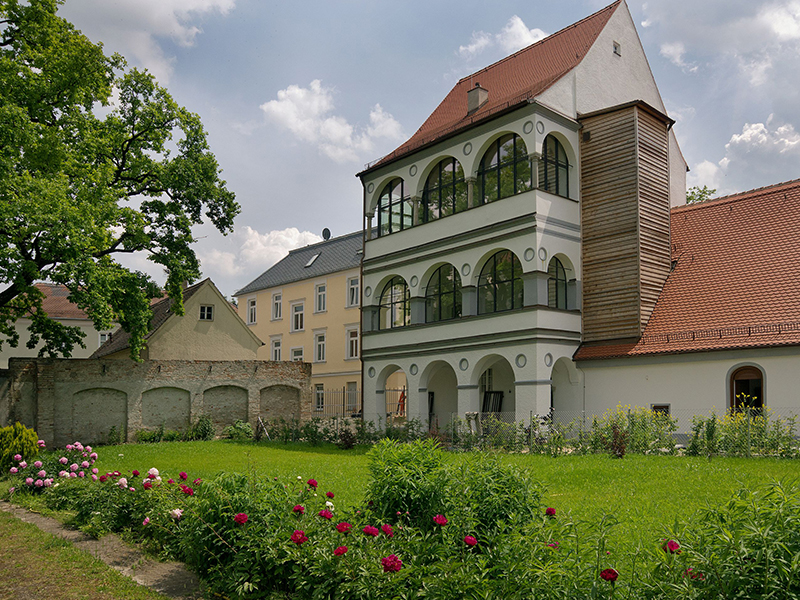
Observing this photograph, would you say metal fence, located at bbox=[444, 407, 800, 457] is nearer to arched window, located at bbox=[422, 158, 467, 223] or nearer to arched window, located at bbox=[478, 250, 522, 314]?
arched window, located at bbox=[478, 250, 522, 314]

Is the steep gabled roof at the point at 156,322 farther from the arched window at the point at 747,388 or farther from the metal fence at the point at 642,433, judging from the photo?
the arched window at the point at 747,388

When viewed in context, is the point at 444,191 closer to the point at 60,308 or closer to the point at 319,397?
the point at 319,397

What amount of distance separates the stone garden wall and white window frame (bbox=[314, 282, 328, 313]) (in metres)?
11.8

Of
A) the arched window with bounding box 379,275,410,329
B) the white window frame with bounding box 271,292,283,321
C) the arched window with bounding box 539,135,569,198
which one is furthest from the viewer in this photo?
the white window frame with bounding box 271,292,283,321

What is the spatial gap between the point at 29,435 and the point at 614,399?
1709 cm

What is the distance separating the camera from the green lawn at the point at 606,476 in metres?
9.25

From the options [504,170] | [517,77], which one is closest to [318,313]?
[517,77]

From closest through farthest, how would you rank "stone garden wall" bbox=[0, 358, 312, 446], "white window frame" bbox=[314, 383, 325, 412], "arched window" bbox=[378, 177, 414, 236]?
1. "stone garden wall" bbox=[0, 358, 312, 446]
2. "arched window" bbox=[378, 177, 414, 236]
3. "white window frame" bbox=[314, 383, 325, 412]

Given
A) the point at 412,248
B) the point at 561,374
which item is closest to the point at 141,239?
the point at 412,248

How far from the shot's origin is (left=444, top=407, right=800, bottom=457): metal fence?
16297mm

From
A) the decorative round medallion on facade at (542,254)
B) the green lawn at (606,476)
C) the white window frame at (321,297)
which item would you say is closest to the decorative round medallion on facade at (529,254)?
the decorative round medallion on facade at (542,254)

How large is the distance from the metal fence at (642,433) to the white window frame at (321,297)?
72.7ft

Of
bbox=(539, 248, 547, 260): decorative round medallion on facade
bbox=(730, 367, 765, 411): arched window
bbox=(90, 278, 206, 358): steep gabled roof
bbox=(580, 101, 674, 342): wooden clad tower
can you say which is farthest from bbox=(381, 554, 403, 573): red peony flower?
bbox=(90, 278, 206, 358): steep gabled roof

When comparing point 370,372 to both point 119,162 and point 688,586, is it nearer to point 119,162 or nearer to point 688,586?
point 119,162
